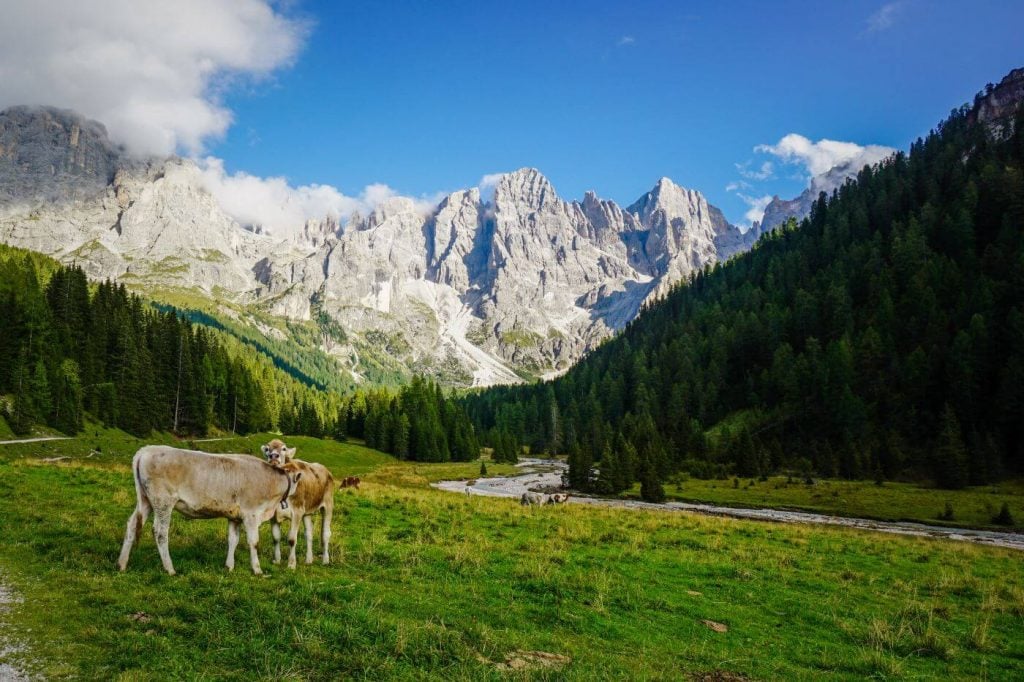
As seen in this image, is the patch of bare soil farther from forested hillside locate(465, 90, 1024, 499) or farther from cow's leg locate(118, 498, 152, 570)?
forested hillside locate(465, 90, 1024, 499)

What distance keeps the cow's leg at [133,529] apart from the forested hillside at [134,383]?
71.5m

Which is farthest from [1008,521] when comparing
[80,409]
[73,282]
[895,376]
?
[73,282]

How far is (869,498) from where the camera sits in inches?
2354

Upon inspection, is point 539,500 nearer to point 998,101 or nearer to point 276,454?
point 276,454

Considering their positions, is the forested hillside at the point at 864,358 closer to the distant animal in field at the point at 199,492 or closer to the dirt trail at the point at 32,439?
the distant animal in field at the point at 199,492

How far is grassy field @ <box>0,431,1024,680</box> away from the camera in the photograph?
8789 millimetres

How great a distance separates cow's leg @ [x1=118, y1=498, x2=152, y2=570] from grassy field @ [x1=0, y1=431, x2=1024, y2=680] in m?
0.29

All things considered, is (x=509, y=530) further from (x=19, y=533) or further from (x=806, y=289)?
(x=806, y=289)

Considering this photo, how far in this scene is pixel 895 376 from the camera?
287ft

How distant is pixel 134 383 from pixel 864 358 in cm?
12216

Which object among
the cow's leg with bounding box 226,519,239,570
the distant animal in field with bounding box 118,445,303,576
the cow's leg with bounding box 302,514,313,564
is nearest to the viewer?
the distant animal in field with bounding box 118,445,303,576

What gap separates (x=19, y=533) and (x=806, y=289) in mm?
146980

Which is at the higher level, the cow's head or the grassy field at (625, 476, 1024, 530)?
the cow's head

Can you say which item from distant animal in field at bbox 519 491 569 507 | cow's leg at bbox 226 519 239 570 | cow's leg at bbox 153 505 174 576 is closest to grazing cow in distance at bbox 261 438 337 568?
cow's leg at bbox 226 519 239 570
